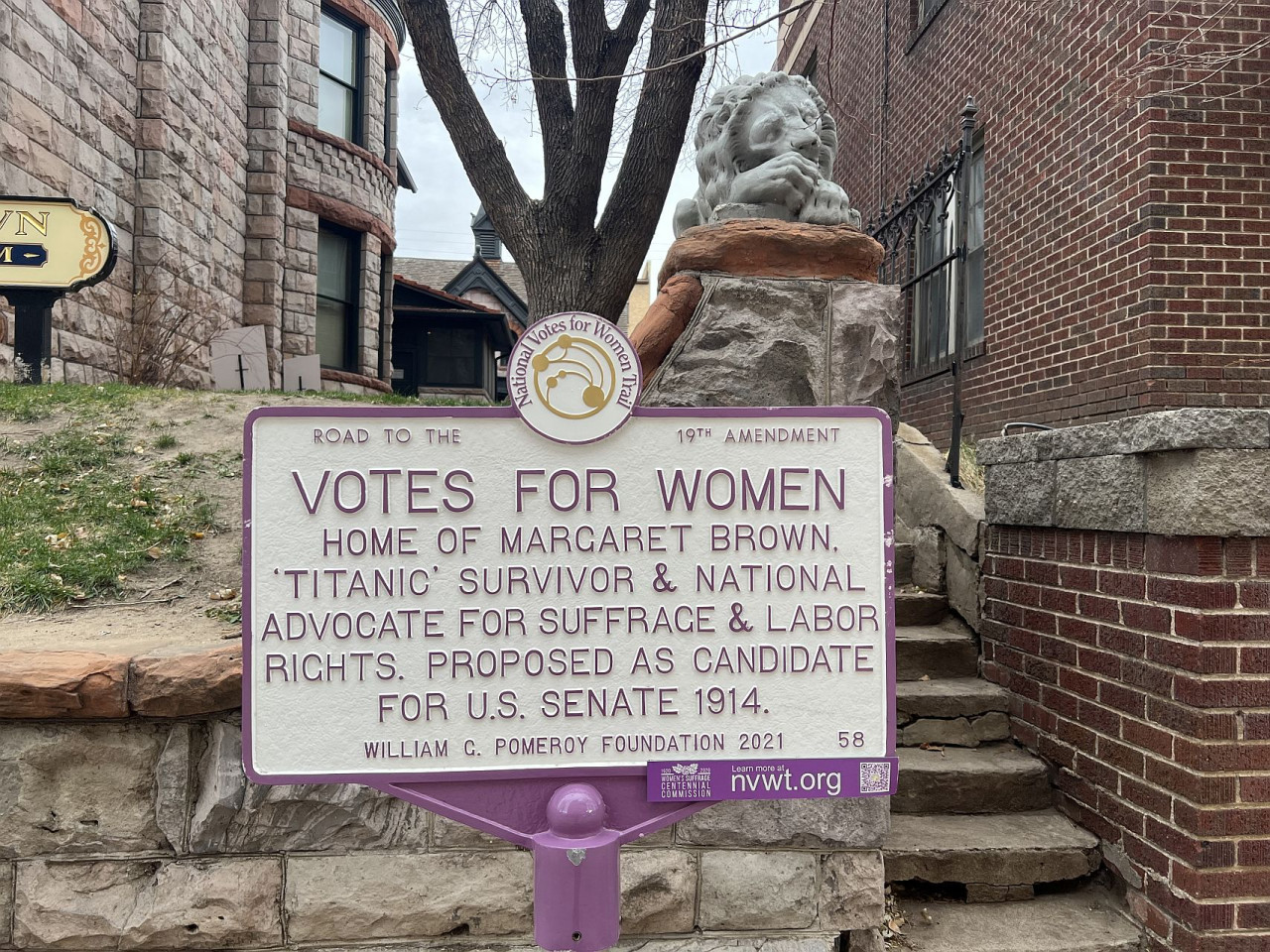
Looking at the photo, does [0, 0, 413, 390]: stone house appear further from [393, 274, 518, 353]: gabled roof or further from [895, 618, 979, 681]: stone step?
[895, 618, 979, 681]: stone step

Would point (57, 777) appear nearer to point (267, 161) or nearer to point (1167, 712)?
point (1167, 712)

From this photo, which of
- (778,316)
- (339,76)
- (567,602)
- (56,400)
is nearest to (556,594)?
(567,602)

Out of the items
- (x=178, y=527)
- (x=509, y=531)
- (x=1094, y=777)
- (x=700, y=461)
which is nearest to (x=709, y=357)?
(x=700, y=461)

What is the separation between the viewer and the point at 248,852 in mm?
2156

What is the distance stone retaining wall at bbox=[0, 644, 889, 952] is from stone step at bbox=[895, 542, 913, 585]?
181 cm

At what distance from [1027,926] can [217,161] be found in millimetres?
9884

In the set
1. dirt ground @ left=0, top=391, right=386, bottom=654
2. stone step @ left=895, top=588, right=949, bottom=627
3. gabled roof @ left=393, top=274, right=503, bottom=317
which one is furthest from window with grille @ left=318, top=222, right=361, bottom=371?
stone step @ left=895, top=588, right=949, bottom=627

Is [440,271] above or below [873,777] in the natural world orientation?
above

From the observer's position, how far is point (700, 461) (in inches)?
62.7

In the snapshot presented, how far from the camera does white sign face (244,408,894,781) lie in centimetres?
154

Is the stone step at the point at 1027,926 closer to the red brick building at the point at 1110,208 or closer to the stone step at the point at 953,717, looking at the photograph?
the stone step at the point at 953,717

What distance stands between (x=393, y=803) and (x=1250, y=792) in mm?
2256

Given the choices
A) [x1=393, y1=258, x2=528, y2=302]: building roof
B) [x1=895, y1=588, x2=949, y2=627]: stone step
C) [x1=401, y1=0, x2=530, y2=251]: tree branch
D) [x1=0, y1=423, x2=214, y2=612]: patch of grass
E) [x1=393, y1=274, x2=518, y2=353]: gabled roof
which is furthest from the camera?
[x1=393, y1=258, x2=528, y2=302]: building roof

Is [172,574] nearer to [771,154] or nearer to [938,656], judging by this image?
[771,154]
